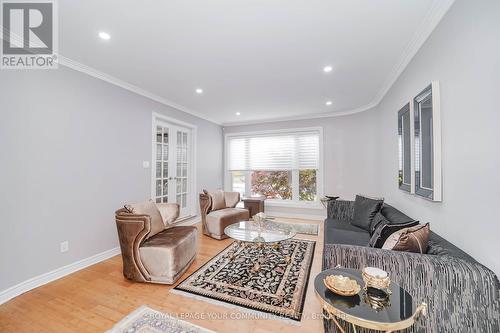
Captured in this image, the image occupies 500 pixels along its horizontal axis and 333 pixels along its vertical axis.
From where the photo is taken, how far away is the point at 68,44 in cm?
230

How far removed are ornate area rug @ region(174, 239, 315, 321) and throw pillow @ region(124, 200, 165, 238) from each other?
0.73 meters

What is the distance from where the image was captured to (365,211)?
2.94m

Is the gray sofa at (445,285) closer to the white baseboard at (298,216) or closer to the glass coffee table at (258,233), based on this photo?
the glass coffee table at (258,233)

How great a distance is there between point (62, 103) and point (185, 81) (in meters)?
1.55

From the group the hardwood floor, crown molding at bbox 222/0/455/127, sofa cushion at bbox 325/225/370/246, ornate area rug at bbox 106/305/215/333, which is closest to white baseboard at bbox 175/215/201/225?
the hardwood floor

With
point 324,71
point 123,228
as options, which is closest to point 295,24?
point 324,71

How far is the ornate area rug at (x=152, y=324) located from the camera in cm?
165

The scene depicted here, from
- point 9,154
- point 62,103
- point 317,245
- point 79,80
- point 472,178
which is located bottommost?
point 317,245

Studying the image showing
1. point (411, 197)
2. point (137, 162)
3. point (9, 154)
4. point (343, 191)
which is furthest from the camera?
point (343, 191)

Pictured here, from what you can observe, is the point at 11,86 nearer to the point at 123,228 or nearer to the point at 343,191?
the point at 123,228

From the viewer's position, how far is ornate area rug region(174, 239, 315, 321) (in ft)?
6.48

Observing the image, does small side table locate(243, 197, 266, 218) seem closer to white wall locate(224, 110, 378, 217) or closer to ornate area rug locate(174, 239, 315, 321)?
white wall locate(224, 110, 378, 217)

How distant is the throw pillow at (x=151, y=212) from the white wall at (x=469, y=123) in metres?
2.86

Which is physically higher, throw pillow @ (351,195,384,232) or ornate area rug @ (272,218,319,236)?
throw pillow @ (351,195,384,232)
